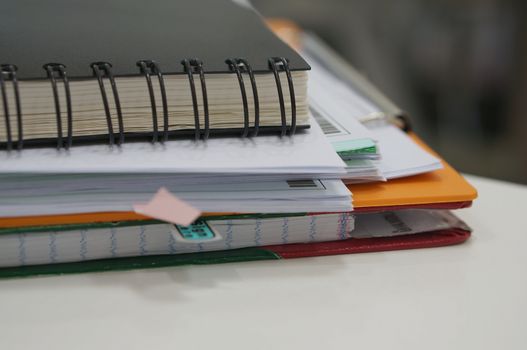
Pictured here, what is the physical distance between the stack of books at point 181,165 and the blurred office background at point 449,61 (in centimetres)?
120

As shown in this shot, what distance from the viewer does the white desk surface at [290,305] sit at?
0.47 m

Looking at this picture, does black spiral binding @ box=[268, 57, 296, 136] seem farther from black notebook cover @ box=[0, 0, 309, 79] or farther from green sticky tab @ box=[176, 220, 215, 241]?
green sticky tab @ box=[176, 220, 215, 241]

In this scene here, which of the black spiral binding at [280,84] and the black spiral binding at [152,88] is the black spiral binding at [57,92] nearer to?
the black spiral binding at [152,88]

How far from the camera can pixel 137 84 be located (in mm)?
539

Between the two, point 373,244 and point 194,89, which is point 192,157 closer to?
point 194,89

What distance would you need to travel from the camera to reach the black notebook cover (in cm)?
55

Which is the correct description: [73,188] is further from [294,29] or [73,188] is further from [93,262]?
[294,29]

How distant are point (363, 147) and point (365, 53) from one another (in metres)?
1.26

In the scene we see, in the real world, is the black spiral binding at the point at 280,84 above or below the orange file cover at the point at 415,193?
above

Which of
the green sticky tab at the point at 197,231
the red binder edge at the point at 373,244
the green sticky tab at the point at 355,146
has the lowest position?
the red binder edge at the point at 373,244

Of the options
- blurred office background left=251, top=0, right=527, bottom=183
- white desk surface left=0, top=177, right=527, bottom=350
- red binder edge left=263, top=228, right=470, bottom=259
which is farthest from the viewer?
blurred office background left=251, top=0, right=527, bottom=183

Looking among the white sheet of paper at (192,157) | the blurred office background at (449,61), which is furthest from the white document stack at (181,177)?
the blurred office background at (449,61)

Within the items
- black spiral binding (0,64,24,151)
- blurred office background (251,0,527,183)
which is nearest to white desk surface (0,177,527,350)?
black spiral binding (0,64,24,151)

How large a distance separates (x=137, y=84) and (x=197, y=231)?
132 mm
